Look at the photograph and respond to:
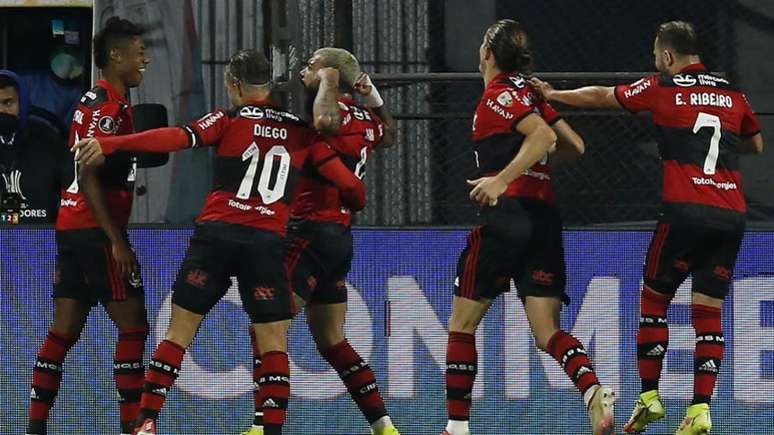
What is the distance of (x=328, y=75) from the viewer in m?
10.5

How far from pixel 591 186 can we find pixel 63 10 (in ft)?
13.8

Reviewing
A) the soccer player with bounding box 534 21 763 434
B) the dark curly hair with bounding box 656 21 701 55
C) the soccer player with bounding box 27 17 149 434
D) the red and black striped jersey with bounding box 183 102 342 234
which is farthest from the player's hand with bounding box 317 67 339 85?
the dark curly hair with bounding box 656 21 701 55

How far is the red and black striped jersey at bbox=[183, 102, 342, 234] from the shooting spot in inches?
395

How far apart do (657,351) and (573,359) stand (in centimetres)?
84

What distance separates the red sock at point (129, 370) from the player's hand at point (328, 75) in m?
1.64

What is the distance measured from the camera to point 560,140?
34.3 ft

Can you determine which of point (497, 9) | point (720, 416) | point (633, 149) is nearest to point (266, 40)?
point (497, 9)

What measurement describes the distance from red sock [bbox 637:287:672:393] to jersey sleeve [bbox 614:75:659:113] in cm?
98

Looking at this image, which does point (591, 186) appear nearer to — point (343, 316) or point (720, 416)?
point (720, 416)

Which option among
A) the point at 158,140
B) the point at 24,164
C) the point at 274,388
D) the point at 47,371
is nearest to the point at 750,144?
the point at 274,388

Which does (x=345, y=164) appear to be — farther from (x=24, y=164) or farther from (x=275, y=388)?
(x=24, y=164)

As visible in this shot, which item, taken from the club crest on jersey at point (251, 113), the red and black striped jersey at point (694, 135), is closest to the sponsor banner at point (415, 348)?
the red and black striped jersey at point (694, 135)

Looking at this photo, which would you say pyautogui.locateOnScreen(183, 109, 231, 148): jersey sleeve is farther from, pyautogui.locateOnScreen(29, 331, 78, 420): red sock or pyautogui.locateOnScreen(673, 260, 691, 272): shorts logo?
pyautogui.locateOnScreen(673, 260, 691, 272): shorts logo

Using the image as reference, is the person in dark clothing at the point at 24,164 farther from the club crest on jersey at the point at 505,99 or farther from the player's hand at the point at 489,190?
the player's hand at the point at 489,190
